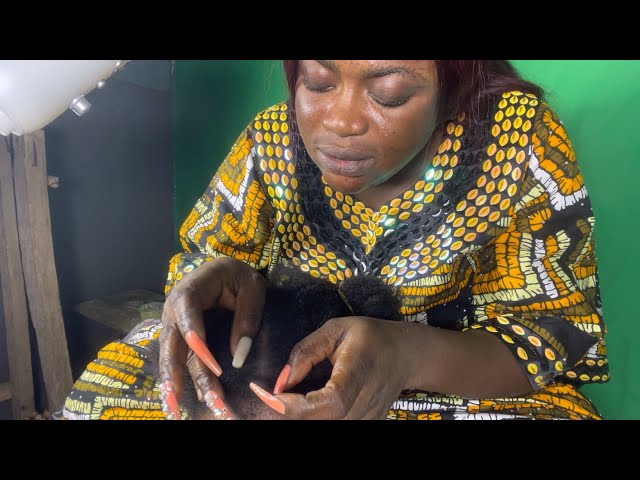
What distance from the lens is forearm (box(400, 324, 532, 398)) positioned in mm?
616

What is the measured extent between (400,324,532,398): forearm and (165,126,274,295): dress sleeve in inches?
16.9

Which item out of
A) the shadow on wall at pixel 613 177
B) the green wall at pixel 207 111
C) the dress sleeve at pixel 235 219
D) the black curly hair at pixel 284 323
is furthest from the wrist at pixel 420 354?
the green wall at pixel 207 111

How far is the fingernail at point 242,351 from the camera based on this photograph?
603 mm

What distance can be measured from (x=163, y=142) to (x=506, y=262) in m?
1.55

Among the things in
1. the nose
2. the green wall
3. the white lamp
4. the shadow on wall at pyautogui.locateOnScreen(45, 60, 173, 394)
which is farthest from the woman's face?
the shadow on wall at pyautogui.locateOnScreen(45, 60, 173, 394)

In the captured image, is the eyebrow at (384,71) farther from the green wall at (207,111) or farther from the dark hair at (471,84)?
the green wall at (207,111)

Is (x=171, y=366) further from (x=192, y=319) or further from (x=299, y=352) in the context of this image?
(x=299, y=352)

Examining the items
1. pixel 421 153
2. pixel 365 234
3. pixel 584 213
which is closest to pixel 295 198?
pixel 365 234

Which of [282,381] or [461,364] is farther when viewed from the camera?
[461,364]

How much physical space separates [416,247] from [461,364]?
0.73 feet

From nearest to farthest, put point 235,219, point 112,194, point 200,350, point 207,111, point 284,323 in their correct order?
point 200,350, point 284,323, point 235,219, point 112,194, point 207,111

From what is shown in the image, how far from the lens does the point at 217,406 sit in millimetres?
566

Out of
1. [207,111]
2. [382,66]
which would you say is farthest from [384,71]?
[207,111]
